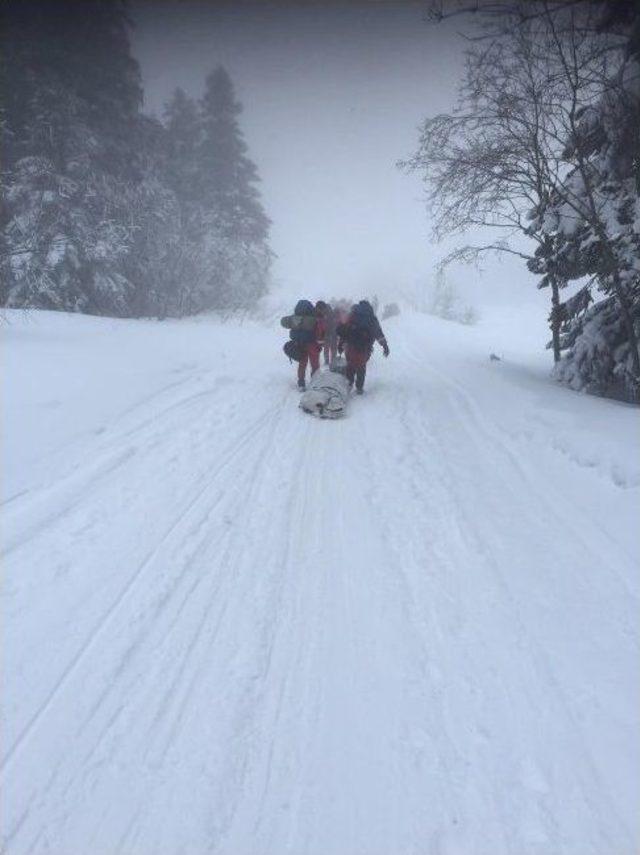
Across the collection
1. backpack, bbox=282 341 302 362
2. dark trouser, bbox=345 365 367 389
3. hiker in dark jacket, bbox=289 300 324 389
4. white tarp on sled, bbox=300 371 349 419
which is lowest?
white tarp on sled, bbox=300 371 349 419

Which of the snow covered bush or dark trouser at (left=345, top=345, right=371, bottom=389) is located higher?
the snow covered bush

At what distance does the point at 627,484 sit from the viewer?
5039 millimetres

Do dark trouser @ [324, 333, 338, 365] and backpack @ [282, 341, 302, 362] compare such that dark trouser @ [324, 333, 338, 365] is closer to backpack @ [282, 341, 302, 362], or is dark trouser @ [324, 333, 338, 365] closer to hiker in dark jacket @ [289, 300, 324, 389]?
hiker in dark jacket @ [289, 300, 324, 389]

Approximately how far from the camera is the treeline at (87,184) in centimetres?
1474

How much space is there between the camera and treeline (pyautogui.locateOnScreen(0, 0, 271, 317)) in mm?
14742

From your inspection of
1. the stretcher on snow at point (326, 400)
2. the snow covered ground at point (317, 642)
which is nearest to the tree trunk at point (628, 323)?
the snow covered ground at point (317, 642)

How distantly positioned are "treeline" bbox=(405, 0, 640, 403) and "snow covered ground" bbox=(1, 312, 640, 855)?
341cm

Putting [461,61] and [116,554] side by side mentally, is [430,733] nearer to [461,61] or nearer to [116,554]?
[116,554]

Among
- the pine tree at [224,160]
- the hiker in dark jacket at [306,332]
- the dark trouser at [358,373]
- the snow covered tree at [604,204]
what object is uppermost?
the pine tree at [224,160]

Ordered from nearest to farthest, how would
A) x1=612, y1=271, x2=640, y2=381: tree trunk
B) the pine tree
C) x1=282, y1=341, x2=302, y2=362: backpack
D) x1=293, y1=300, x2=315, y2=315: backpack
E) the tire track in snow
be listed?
the tire track in snow → x1=612, y1=271, x2=640, y2=381: tree trunk → x1=293, y1=300, x2=315, y2=315: backpack → x1=282, y1=341, x2=302, y2=362: backpack → the pine tree

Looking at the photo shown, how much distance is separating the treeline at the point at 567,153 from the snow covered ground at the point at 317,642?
341 centimetres

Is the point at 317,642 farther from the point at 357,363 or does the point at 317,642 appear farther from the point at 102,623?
the point at 357,363

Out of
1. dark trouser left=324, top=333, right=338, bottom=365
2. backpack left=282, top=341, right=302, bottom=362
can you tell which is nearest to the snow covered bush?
backpack left=282, top=341, right=302, bottom=362

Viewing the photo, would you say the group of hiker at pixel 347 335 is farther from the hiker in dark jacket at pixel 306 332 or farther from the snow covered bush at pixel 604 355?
the snow covered bush at pixel 604 355
